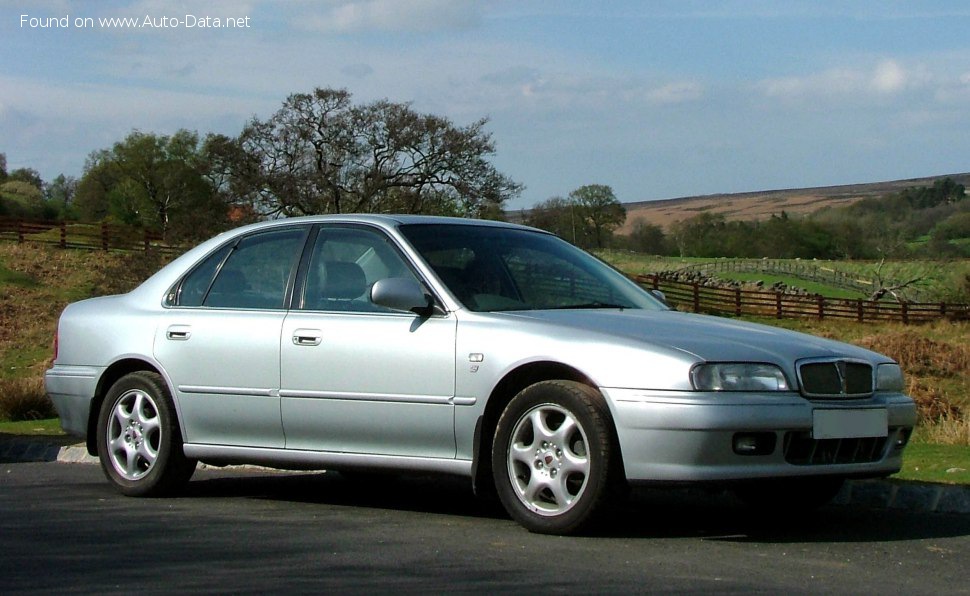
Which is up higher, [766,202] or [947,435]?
[766,202]

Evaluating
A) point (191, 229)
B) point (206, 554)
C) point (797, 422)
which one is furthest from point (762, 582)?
point (191, 229)

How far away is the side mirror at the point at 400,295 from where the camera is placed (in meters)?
6.82

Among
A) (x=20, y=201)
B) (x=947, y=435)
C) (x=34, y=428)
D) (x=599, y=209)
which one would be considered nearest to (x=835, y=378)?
(x=947, y=435)

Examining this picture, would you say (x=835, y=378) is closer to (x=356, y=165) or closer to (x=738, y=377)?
(x=738, y=377)

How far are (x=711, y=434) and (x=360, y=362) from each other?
1909 millimetres

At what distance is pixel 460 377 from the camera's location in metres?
6.70

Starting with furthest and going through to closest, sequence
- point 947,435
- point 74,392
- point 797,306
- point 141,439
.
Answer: point 797,306
point 947,435
point 74,392
point 141,439

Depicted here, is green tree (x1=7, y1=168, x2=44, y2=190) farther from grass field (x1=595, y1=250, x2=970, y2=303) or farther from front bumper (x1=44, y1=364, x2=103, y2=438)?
front bumper (x1=44, y1=364, x2=103, y2=438)

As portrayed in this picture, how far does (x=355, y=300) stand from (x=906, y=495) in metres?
3.12

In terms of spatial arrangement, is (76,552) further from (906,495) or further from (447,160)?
(447,160)

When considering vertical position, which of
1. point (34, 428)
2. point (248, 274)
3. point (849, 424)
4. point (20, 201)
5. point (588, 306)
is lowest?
point (34, 428)

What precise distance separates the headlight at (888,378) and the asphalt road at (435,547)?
679 millimetres

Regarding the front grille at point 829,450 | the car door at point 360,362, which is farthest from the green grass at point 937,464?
the car door at point 360,362

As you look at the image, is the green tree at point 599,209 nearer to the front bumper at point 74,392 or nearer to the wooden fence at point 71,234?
the wooden fence at point 71,234
